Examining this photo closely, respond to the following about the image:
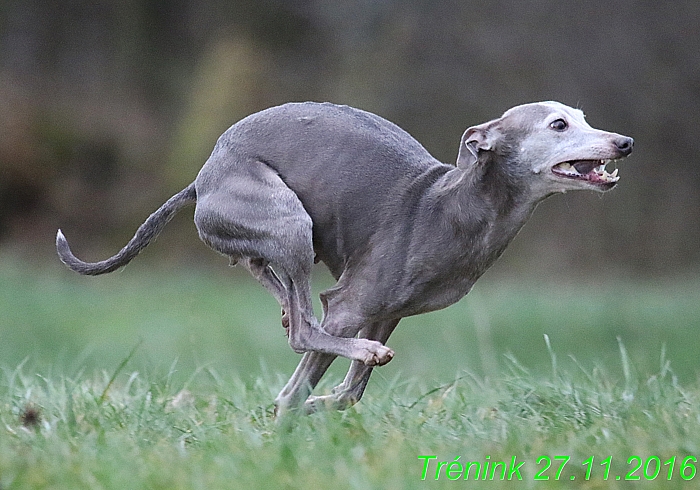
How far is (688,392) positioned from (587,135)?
1.33 metres

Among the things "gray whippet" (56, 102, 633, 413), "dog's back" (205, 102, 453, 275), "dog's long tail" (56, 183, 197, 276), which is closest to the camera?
"gray whippet" (56, 102, 633, 413)

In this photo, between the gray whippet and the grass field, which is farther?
the gray whippet

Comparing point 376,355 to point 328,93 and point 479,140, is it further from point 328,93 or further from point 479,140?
point 328,93

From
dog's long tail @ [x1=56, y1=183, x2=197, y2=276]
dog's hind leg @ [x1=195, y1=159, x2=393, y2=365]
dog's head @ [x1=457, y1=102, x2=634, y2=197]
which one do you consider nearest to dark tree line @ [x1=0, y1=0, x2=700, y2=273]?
dog's head @ [x1=457, y1=102, x2=634, y2=197]

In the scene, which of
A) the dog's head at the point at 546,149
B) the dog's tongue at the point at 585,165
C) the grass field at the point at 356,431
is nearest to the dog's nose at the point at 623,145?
the dog's head at the point at 546,149

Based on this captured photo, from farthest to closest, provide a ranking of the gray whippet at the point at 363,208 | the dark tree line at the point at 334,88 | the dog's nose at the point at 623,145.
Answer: the dark tree line at the point at 334,88
the gray whippet at the point at 363,208
the dog's nose at the point at 623,145

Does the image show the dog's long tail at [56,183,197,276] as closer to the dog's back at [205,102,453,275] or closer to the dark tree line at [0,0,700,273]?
the dog's back at [205,102,453,275]

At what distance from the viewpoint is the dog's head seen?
452cm

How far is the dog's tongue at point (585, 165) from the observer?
461 centimetres

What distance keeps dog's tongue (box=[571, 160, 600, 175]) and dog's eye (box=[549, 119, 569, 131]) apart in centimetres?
17

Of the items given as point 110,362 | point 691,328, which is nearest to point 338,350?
point 110,362

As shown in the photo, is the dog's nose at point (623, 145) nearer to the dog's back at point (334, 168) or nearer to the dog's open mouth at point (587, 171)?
the dog's open mouth at point (587, 171)

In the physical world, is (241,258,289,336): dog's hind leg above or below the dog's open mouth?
below

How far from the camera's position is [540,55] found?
557 inches
